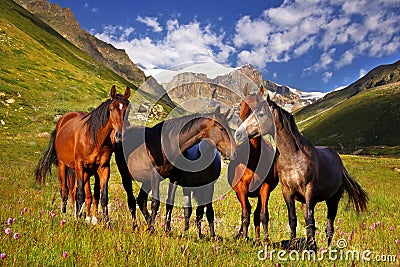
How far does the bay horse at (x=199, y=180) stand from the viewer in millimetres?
8227

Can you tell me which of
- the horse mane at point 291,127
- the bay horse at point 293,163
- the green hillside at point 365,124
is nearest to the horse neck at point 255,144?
the bay horse at point 293,163

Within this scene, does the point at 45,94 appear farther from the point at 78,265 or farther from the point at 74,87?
the point at 78,265

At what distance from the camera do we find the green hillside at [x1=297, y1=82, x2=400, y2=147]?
115 meters

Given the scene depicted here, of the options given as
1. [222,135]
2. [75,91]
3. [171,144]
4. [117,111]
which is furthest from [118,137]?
[75,91]

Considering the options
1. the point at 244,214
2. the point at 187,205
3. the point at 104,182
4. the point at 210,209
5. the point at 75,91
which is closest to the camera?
the point at 244,214

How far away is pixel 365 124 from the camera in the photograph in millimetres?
129000

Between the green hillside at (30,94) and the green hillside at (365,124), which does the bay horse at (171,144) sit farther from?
the green hillside at (365,124)

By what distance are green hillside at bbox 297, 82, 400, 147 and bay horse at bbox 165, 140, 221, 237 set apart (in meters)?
112

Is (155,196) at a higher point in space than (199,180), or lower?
lower

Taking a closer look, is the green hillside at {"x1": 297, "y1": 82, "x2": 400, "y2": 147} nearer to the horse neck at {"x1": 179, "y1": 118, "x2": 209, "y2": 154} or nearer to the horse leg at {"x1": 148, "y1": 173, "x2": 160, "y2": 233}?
the horse neck at {"x1": 179, "y1": 118, "x2": 209, "y2": 154}

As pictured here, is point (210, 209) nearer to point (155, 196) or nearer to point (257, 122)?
point (155, 196)

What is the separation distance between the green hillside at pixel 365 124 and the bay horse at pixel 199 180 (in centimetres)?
11206

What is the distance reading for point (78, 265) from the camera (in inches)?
147

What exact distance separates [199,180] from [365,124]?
137 meters
